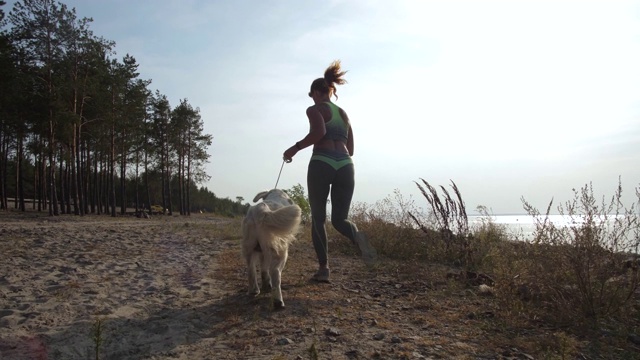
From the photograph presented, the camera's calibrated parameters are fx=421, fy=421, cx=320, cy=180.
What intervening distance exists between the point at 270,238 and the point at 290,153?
1.03 meters

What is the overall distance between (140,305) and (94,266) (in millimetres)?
1771

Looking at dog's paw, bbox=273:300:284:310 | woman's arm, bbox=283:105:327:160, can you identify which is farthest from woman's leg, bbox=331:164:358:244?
dog's paw, bbox=273:300:284:310

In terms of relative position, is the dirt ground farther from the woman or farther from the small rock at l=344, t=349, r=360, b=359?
the woman

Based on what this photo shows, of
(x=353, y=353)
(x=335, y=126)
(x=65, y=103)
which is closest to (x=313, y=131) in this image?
(x=335, y=126)

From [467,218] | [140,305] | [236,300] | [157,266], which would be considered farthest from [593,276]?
[157,266]

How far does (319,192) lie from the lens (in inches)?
171

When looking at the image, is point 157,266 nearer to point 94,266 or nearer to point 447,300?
point 94,266

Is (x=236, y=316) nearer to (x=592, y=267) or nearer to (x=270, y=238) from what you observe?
(x=270, y=238)

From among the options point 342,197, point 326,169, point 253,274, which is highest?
point 326,169

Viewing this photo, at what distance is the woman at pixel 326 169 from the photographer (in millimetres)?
4340

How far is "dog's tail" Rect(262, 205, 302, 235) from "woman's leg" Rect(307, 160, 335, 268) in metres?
0.66

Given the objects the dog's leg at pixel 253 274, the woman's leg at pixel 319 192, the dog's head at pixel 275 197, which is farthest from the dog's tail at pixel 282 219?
the woman's leg at pixel 319 192

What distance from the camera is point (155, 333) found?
295 centimetres

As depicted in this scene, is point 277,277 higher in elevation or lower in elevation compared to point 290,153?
lower
